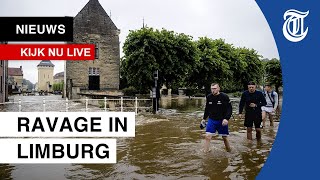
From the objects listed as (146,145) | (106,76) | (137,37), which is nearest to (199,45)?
(137,37)

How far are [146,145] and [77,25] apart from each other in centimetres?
3589

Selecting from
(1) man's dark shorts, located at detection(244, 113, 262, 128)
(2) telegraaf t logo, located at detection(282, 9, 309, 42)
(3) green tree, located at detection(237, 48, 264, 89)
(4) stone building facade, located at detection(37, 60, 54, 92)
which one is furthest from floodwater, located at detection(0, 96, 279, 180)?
(4) stone building facade, located at detection(37, 60, 54, 92)

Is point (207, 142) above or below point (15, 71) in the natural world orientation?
below

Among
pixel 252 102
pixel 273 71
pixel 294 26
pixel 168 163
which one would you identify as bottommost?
pixel 168 163

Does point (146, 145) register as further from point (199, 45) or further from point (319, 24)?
point (199, 45)

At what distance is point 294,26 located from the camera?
5.17 m

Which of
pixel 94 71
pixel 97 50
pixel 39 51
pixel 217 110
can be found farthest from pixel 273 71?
pixel 39 51

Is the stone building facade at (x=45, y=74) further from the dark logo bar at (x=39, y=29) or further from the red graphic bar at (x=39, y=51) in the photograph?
the dark logo bar at (x=39, y=29)

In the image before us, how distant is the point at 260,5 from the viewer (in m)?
5.34
